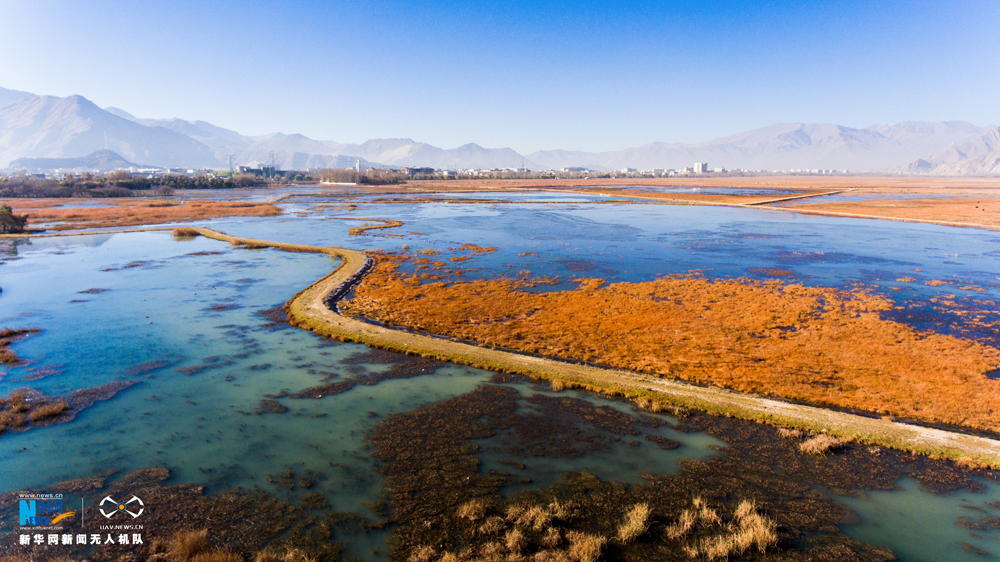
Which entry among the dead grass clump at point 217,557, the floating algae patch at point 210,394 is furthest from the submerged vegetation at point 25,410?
the dead grass clump at point 217,557

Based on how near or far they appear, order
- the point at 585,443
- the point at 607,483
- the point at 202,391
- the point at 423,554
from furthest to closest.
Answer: the point at 202,391, the point at 585,443, the point at 607,483, the point at 423,554

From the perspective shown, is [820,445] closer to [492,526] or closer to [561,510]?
[561,510]

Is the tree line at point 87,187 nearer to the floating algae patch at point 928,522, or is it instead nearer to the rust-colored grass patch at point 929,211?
the floating algae patch at point 928,522

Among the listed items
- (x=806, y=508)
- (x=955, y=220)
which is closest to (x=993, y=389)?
(x=806, y=508)

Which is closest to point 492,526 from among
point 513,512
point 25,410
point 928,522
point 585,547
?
point 513,512

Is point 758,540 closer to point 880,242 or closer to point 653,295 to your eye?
point 653,295

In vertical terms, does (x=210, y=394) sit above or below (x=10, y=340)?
below
